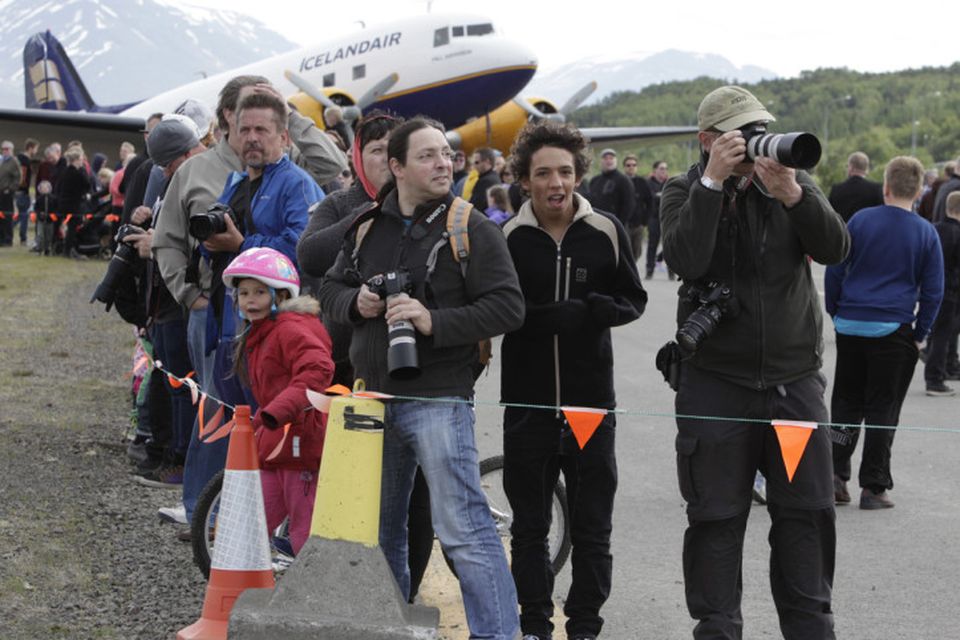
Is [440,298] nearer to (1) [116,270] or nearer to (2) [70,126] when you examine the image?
(1) [116,270]

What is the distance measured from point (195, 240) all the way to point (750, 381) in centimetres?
334

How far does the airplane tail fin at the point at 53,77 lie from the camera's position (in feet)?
143

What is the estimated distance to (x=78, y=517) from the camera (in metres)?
6.64

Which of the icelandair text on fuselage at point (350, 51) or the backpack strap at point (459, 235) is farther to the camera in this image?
the icelandair text on fuselage at point (350, 51)

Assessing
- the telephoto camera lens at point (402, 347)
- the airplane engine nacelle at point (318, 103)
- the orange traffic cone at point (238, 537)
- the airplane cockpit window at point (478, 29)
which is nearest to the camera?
the telephoto camera lens at point (402, 347)

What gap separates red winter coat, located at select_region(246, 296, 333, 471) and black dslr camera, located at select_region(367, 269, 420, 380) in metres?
0.92

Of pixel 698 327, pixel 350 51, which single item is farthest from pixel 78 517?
pixel 350 51

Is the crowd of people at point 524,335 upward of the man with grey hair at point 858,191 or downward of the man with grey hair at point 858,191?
downward

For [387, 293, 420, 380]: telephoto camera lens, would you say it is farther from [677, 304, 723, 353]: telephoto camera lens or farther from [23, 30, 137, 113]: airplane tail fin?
[23, 30, 137, 113]: airplane tail fin

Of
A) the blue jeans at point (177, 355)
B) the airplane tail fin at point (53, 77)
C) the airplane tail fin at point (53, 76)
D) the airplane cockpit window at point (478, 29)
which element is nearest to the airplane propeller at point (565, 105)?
the airplane cockpit window at point (478, 29)

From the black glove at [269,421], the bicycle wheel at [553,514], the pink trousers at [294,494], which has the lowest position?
the bicycle wheel at [553,514]

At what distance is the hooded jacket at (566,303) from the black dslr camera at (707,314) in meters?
0.52

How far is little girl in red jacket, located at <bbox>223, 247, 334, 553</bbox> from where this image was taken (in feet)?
16.8

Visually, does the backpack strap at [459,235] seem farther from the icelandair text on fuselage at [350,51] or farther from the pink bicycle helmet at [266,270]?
the icelandair text on fuselage at [350,51]
